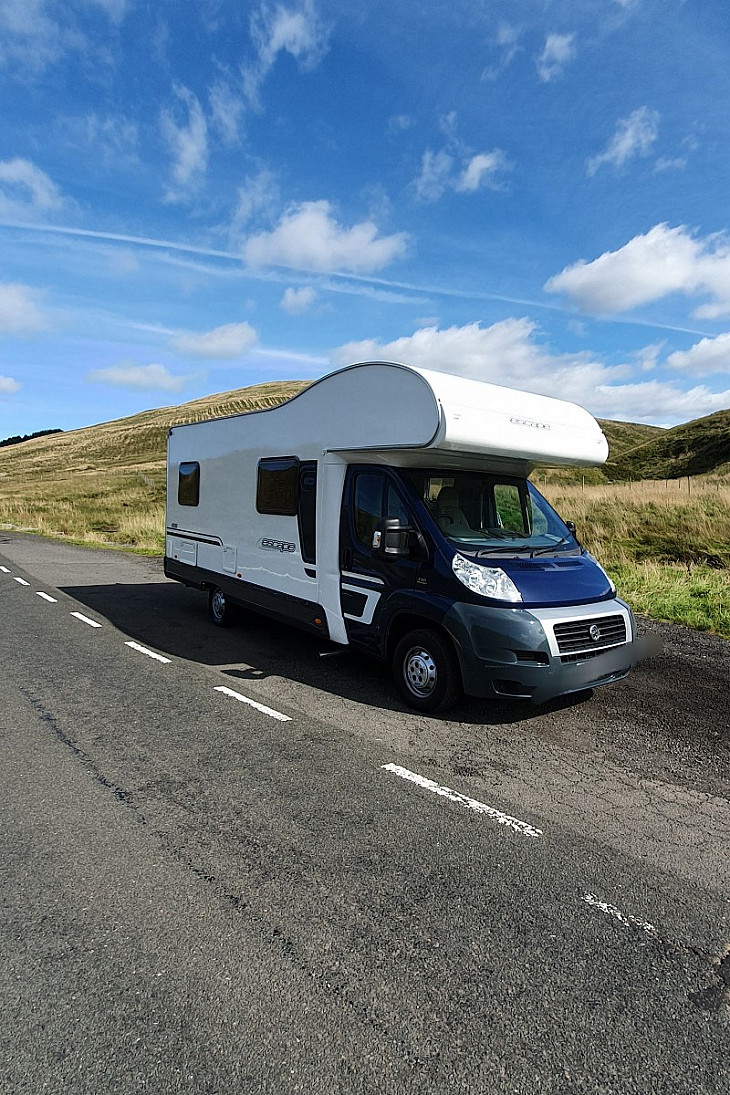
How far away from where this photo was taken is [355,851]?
3400 millimetres

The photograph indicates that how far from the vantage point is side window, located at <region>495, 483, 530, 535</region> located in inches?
248

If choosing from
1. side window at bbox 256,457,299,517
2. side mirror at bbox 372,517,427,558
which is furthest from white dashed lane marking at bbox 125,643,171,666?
side mirror at bbox 372,517,427,558

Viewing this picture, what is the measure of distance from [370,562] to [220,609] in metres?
3.58

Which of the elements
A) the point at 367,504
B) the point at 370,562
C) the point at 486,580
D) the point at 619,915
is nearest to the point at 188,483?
the point at 367,504

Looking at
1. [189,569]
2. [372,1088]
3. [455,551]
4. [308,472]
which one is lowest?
[372,1088]

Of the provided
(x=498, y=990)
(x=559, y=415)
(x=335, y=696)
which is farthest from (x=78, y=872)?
(x=559, y=415)

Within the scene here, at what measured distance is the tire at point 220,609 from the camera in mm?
8812

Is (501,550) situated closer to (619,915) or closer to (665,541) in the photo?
(619,915)

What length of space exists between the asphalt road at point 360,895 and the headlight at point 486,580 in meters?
1.08

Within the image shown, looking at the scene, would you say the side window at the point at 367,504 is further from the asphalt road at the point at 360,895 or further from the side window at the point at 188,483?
the side window at the point at 188,483

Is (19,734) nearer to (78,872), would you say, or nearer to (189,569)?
(78,872)

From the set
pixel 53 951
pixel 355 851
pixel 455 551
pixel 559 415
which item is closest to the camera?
pixel 53 951

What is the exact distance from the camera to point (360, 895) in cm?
Result: 305

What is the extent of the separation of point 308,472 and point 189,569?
3619mm
